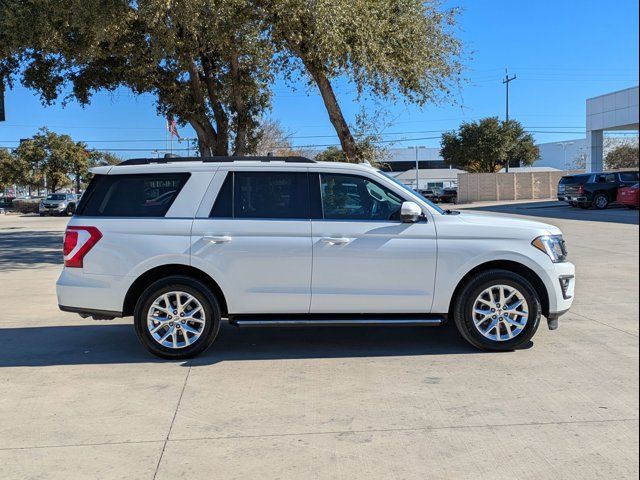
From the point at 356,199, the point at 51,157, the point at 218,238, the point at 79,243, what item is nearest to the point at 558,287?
the point at 356,199

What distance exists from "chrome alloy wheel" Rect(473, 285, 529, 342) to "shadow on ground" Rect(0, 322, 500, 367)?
366 millimetres

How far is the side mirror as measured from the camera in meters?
5.76

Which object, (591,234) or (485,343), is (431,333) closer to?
(485,343)

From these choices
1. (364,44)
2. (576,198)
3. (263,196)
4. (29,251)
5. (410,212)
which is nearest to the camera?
(410,212)

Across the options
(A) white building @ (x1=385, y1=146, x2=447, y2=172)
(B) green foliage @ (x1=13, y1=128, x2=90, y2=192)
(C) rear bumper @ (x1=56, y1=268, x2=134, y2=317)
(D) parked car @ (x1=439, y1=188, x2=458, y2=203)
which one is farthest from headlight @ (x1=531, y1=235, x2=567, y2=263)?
(A) white building @ (x1=385, y1=146, x2=447, y2=172)

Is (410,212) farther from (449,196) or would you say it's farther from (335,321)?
(449,196)

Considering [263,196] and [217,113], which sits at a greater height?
[217,113]

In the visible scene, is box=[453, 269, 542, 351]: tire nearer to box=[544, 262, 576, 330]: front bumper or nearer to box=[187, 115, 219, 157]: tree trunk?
box=[544, 262, 576, 330]: front bumper

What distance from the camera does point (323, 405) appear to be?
4746 mm

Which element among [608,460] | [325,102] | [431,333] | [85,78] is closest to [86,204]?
[431,333]

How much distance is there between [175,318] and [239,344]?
1000 millimetres

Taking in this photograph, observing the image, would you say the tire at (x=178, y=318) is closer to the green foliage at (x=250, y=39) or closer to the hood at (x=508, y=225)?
the hood at (x=508, y=225)

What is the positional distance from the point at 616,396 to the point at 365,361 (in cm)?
222

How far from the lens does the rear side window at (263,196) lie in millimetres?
6012
